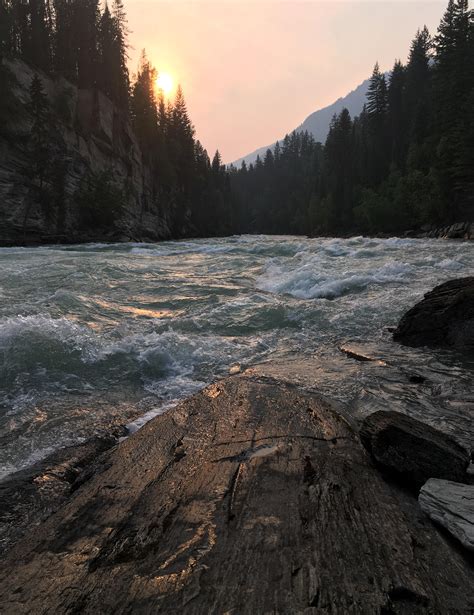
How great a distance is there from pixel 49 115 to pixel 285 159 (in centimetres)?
10611

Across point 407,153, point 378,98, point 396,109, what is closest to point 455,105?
point 407,153

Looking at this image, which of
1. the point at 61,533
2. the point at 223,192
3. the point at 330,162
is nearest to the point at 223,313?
the point at 61,533

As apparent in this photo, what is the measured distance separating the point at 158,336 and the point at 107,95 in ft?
206

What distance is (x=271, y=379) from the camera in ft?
15.3

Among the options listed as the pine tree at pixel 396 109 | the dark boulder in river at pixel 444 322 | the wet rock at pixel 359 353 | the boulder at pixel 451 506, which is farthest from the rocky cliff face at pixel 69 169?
the pine tree at pixel 396 109

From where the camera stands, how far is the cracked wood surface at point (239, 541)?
5.17ft

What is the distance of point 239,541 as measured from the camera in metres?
1.90

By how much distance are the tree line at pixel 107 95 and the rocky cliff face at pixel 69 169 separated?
771mm

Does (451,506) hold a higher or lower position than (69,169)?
lower

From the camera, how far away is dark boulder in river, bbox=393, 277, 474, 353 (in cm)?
598

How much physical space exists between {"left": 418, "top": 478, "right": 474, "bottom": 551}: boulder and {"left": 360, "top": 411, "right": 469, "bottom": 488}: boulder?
0.43 ft

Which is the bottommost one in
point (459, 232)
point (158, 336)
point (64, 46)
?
point (158, 336)

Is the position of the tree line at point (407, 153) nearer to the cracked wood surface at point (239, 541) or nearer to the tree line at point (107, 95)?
the tree line at point (107, 95)

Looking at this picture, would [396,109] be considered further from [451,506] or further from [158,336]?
[451,506]
